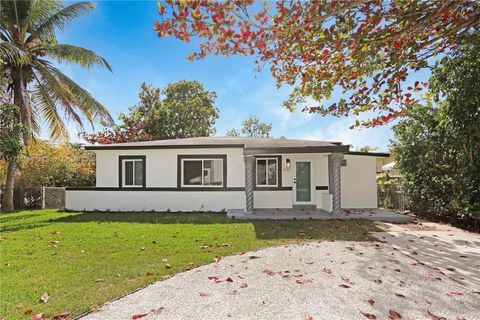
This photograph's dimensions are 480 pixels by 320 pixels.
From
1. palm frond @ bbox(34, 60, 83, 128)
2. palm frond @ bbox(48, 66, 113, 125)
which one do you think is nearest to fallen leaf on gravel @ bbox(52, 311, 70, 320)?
palm frond @ bbox(34, 60, 83, 128)

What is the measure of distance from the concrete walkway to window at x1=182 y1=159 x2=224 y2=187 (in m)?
→ 6.68

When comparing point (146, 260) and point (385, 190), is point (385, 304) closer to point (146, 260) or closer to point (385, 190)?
point (146, 260)

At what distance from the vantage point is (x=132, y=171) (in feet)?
39.6

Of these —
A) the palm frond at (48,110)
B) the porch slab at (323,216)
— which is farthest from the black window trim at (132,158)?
the porch slab at (323,216)

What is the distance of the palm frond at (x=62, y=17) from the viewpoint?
39.3 feet

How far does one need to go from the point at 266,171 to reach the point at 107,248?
24.6 feet

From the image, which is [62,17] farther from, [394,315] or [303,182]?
[394,315]

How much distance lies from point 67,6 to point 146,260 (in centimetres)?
1282

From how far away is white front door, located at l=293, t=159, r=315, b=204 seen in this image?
40.0 ft

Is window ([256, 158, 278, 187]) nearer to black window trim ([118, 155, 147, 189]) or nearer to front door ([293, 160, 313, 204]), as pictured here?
front door ([293, 160, 313, 204])

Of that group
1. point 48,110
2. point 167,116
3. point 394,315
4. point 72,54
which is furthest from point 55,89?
point 394,315

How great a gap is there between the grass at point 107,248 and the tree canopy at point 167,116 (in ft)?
44.2

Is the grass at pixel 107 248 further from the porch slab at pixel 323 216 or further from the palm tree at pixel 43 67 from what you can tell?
the palm tree at pixel 43 67

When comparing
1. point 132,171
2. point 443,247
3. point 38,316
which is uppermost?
point 132,171
